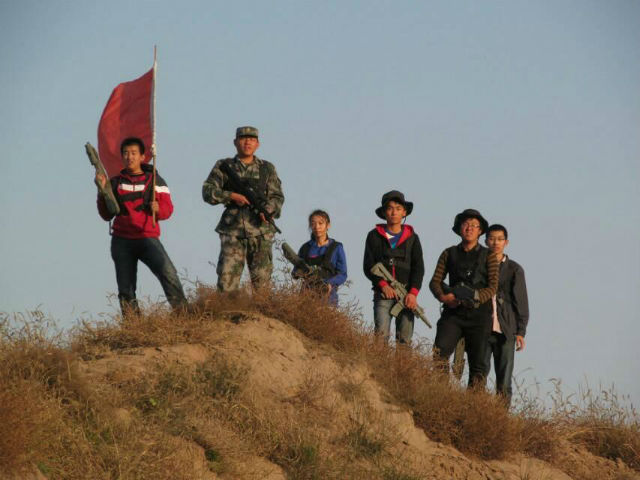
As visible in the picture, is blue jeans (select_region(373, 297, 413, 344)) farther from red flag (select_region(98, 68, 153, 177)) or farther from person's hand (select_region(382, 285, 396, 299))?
red flag (select_region(98, 68, 153, 177))

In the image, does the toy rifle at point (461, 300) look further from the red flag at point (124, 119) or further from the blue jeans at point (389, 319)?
the red flag at point (124, 119)

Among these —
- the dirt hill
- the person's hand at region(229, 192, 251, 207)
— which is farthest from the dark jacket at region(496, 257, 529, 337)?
the person's hand at region(229, 192, 251, 207)

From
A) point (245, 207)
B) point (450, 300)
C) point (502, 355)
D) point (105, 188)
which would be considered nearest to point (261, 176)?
point (245, 207)

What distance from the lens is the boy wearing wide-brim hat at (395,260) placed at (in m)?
11.1

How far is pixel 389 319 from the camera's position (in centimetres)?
1114

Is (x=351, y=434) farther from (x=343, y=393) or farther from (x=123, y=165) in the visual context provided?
(x=123, y=165)

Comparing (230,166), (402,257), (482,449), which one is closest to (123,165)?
(230,166)

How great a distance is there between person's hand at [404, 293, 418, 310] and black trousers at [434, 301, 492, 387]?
0.49m

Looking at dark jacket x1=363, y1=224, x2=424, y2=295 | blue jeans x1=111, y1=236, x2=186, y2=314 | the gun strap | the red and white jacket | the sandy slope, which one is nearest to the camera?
the sandy slope

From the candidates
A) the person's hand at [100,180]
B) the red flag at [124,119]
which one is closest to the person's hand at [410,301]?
the red flag at [124,119]

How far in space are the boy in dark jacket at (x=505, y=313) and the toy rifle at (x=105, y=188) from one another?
14.4 ft

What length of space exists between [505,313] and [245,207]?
3.35 metres

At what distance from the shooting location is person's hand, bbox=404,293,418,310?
1105 cm

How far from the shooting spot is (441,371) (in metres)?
10.4
